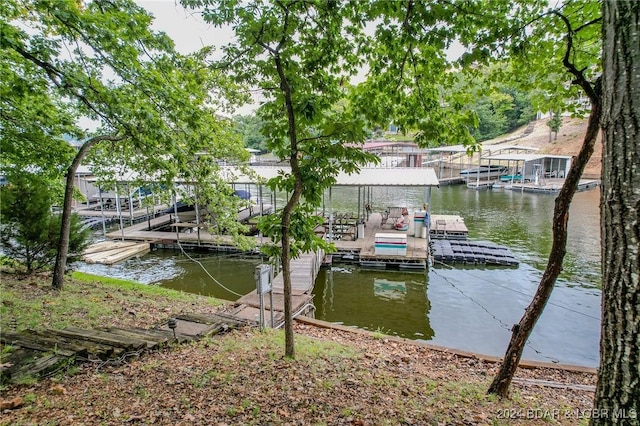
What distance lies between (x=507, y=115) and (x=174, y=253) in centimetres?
5291

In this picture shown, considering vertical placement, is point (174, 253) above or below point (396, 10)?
below

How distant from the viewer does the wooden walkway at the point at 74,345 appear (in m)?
3.29

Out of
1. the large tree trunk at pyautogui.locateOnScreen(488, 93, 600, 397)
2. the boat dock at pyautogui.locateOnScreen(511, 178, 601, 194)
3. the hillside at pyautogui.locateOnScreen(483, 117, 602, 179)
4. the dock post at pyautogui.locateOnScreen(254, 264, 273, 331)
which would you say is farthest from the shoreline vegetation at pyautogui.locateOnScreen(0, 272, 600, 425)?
the hillside at pyautogui.locateOnScreen(483, 117, 602, 179)

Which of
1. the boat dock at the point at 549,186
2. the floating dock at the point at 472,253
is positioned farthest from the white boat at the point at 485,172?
the floating dock at the point at 472,253

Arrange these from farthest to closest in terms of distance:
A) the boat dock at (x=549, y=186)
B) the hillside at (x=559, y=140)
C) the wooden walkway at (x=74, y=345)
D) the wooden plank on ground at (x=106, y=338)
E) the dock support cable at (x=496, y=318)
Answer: the hillside at (x=559, y=140) < the boat dock at (x=549, y=186) < the dock support cable at (x=496, y=318) < the wooden plank on ground at (x=106, y=338) < the wooden walkway at (x=74, y=345)

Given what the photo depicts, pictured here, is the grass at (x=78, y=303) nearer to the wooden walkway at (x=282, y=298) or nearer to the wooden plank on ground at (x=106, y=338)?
the wooden plank on ground at (x=106, y=338)

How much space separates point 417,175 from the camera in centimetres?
1440

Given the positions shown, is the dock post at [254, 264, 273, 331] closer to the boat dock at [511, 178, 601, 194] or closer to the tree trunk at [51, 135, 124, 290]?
the tree trunk at [51, 135, 124, 290]

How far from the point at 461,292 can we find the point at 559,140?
39.6m

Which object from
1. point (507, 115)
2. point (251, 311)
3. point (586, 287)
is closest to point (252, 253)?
point (251, 311)

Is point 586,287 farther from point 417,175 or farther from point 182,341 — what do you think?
point 182,341

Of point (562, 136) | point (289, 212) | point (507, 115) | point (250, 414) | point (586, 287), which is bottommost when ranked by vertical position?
point (586, 287)

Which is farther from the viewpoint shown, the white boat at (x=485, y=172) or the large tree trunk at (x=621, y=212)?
the white boat at (x=485, y=172)

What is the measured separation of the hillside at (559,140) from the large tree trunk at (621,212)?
1544 inches
